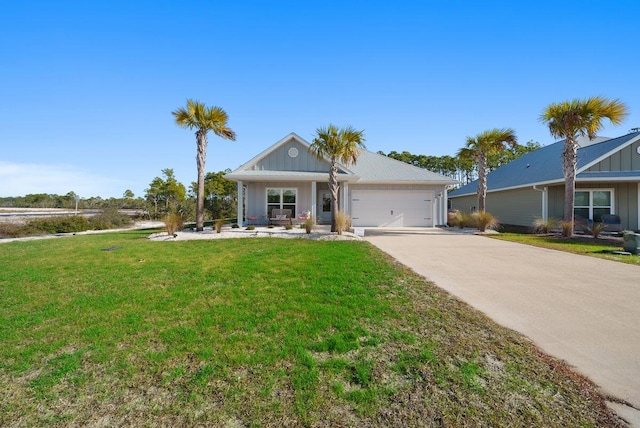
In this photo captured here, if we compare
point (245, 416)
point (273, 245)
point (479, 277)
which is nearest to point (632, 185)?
point (479, 277)

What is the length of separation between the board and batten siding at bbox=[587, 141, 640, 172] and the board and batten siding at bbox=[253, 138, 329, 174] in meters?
14.7

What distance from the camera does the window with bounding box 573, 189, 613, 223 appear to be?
→ 51.2 feet

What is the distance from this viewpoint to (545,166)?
17.9 meters

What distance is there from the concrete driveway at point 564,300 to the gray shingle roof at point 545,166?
32.7 feet

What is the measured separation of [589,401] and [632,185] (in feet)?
64.0

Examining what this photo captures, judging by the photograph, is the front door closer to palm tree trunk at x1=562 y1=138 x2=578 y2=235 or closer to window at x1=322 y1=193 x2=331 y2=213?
window at x1=322 y1=193 x2=331 y2=213

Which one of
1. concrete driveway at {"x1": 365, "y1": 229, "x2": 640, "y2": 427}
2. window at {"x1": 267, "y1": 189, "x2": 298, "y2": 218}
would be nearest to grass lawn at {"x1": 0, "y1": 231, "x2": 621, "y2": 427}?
concrete driveway at {"x1": 365, "y1": 229, "x2": 640, "y2": 427}

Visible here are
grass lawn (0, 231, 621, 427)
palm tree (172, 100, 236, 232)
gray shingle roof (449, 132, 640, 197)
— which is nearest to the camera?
grass lawn (0, 231, 621, 427)

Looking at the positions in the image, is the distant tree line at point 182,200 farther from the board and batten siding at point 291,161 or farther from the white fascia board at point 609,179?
the white fascia board at point 609,179

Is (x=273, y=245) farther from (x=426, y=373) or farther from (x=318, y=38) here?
(x=318, y=38)

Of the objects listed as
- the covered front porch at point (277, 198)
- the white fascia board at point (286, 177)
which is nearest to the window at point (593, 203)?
the white fascia board at point (286, 177)

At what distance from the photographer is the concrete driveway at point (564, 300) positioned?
2834 millimetres

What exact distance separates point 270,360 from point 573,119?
53.1ft

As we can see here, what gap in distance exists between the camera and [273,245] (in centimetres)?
957
